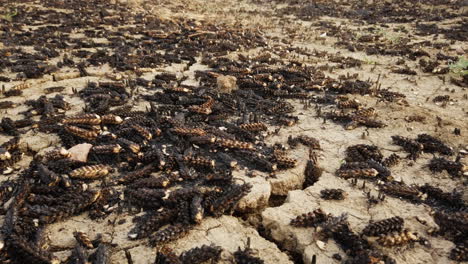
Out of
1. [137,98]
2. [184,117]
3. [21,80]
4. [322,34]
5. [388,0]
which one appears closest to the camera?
[184,117]

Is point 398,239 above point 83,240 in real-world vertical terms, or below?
above

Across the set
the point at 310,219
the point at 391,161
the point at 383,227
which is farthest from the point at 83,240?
the point at 391,161

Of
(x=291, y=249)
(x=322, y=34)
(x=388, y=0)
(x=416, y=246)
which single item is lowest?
(x=291, y=249)

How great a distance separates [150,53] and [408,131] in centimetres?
843

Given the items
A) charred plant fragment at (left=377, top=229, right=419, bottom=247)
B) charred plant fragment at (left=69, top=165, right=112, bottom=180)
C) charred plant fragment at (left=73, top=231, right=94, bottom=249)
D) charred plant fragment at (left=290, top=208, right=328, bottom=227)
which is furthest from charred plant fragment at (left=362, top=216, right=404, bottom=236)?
charred plant fragment at (left=69, top=165, right=112, bottom=180)

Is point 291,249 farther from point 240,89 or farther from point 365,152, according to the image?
point 240,89

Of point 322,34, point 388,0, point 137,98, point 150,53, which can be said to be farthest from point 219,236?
point 388,0

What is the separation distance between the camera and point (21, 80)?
26.7 feet

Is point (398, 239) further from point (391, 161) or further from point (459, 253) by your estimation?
point (391, 161)

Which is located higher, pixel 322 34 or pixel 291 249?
pixel 322 34

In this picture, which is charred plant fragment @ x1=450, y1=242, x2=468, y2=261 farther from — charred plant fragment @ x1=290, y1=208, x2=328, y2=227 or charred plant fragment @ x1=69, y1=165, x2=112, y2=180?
charred plant fragment @ x1=69, y1=165, x2=112, y2=180

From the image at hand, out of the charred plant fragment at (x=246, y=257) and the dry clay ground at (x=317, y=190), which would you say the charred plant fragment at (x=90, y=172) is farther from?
the charred plant fragment at (x=246, y=257)

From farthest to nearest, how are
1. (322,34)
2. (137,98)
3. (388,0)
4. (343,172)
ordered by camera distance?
(388,0)
(322,34)
(137,98)
(343,172)

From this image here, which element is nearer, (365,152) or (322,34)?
(365,152)
